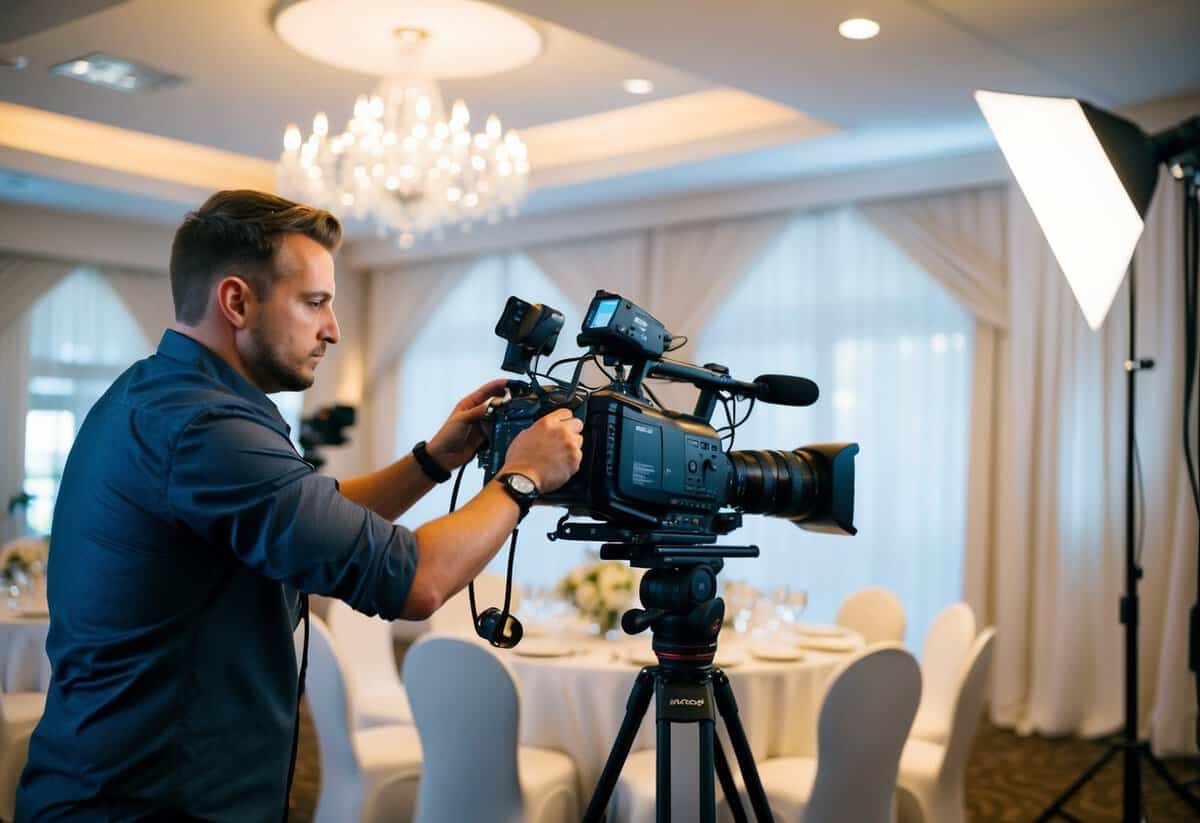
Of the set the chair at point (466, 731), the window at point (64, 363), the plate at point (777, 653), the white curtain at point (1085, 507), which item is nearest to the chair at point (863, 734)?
the plate at point (777, 653)

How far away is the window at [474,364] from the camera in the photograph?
7.14 meters

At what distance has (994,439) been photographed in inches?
212

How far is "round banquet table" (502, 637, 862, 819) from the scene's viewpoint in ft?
10.0

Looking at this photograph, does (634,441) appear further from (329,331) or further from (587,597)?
(587,597)

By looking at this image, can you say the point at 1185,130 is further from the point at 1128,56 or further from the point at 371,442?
the point at 371,442

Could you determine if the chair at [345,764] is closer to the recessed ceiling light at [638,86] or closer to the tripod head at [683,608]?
the tripod head at [683,608]

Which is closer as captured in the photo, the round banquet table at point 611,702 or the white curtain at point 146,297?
the round banquet table at point 611,702

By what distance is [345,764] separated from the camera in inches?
121

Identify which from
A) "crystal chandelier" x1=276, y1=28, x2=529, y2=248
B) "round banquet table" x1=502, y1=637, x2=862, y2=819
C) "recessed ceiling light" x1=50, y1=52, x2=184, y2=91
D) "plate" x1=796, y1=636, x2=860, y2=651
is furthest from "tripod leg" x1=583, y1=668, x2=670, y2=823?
"recessed ceiling light" x1=50, y1=52, x2=184, y2=91

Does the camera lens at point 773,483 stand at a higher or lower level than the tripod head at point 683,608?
higher

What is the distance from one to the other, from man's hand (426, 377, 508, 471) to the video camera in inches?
2.4

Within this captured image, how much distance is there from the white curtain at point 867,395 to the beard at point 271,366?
4641 millimetres

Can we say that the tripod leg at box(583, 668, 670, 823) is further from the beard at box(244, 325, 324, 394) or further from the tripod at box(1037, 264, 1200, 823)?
the tripod at box(1037, 264, 1200, 823)

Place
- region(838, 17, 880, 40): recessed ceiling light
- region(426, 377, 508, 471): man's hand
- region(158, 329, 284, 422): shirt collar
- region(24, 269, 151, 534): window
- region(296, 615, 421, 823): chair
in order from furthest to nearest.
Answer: region(24, 269, 151, 534): window
region(838, 17, 880, 40): recessed ceiling light
region(296, 615, 421, 823): chair
region(426, 377, 508, 471): man's hand
region(158, 329, 284, 422): shirt collar
